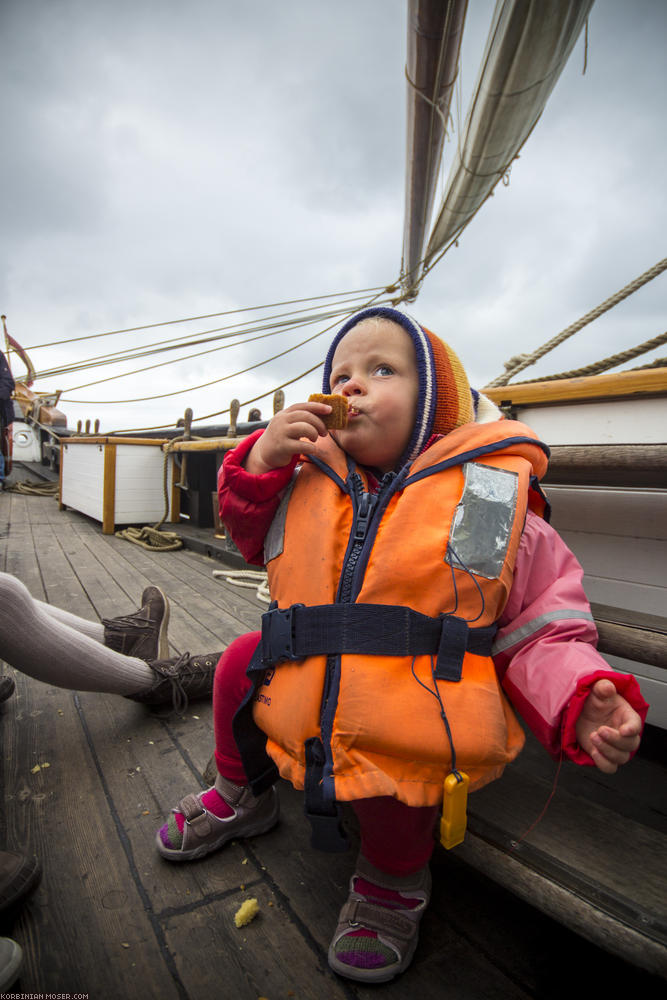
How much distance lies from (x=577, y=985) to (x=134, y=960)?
76 centimetres

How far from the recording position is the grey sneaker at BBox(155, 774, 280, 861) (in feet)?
3.56

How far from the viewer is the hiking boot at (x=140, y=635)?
1794 mm

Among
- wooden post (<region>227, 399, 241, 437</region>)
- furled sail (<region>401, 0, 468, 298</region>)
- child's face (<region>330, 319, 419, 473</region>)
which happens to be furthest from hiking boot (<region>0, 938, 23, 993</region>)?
wooden post (<region>227, 399, 241, 437</region>)

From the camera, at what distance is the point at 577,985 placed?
0.87m

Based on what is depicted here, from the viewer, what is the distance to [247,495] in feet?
3.56

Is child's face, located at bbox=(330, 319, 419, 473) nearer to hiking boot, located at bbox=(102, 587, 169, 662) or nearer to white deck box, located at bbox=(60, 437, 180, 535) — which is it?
hiking boot, located at bbox=(102, 587, 169, 662)

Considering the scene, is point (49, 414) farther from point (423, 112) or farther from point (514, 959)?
point (514, 959)

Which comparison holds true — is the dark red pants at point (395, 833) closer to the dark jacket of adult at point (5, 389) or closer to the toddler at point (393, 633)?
the toddler at point (393, 633)

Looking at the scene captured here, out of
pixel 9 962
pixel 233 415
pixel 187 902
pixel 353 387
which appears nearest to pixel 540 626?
pixel 353 387

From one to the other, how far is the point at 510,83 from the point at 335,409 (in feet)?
9.31

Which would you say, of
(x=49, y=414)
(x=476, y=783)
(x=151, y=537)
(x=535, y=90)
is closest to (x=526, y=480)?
(x=476, y=783)

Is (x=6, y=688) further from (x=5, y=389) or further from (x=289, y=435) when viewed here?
(x=5, y=389)

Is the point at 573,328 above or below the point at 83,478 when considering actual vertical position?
above

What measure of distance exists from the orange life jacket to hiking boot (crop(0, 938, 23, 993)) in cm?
47
